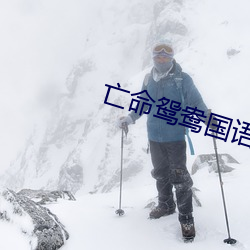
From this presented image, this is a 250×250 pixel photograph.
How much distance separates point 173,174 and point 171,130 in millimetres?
710

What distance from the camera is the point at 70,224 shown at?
6156 mm

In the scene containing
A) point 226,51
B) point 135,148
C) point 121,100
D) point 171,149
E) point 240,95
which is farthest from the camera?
point 121,100

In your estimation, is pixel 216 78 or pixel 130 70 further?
pixel 130 70

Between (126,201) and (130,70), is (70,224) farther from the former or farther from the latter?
(130,70)

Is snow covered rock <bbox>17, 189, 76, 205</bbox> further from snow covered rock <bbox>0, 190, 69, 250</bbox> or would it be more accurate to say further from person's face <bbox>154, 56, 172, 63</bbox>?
person's face <bbox>154, 56, 172, 63</bbox>

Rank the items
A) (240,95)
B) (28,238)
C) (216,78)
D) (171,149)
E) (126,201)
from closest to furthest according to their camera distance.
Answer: (28,238), (171,149), (126,201), (240,95), (216,78)

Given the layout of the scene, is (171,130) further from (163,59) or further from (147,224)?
(147,224)

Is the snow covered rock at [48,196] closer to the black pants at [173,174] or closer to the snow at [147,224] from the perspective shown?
the snow at [147,224]

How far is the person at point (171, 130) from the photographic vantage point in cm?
575

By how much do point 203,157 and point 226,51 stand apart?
3276 inches

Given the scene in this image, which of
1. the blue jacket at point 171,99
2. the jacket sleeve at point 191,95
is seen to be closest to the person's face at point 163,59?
the blue jacket at point 171,99

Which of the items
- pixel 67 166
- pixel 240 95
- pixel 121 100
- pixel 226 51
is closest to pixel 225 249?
pixel 240 95

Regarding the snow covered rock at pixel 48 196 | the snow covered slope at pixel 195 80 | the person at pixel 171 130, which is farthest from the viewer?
the snow covered slope at pixel 195 80

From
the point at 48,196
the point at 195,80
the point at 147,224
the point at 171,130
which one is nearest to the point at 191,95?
the point at 171,130
